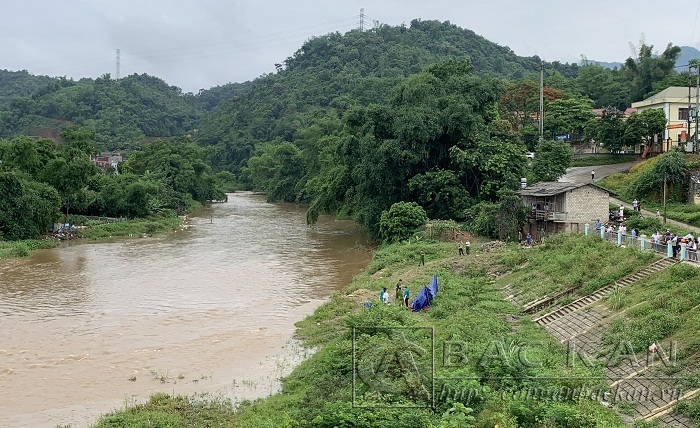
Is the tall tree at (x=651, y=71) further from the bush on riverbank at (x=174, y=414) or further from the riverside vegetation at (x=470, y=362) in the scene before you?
the bush on riverbank at (x=174, y=414)

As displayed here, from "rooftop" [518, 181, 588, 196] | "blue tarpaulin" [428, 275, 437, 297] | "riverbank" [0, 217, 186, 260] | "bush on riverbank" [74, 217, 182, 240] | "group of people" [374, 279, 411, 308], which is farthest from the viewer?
"bush on riverbank" [74, 217, 182, 240]

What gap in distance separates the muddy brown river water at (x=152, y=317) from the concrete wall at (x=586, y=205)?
38.2 feet

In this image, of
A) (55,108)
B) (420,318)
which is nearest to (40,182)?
(420,318)

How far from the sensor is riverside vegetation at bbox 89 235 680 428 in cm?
1203

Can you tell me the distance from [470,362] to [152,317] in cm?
1562

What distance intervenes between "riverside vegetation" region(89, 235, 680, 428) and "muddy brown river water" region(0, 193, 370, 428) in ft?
5.36

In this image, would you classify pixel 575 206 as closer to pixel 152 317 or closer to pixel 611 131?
pixel 611 131

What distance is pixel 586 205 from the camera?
31781mm

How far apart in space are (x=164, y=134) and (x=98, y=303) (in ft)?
376

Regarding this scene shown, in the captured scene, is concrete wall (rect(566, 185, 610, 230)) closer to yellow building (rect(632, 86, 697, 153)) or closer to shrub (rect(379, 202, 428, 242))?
shrub (rect(379, 202, 428, 242))

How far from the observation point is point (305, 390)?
15852 mm

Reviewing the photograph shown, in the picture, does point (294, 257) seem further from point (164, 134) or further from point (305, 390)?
point (164, 134)

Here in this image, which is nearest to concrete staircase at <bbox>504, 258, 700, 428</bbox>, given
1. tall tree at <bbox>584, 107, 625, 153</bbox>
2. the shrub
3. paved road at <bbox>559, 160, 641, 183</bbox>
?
the shrub

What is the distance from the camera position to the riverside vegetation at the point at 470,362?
12.0 meters
